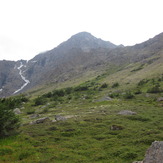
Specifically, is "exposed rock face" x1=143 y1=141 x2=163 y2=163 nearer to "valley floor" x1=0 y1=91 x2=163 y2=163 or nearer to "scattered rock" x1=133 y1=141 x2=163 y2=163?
"scattered rock" x1=133 y1=141 x2=163 y2=163

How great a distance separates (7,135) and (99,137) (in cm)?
947

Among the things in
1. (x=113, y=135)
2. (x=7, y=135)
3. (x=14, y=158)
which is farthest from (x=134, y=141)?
(x=7, y=135)

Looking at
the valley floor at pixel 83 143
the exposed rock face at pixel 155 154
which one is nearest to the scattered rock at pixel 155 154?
the exposed rock face at pixel 155 154

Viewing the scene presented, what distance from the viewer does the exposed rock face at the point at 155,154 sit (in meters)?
9.44

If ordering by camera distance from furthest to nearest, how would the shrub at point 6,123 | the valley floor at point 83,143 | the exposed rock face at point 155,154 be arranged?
the shrub at point 6,123, the valley floor at point 83,143, the exposed rock face at point 155,154

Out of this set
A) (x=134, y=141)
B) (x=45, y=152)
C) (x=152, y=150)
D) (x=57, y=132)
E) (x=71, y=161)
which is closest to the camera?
(x=152, y=150)

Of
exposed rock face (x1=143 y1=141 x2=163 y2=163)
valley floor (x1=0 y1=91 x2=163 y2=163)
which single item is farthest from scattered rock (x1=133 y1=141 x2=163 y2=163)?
valley floor (x1=0 y1=91 x2=163 y2=163)

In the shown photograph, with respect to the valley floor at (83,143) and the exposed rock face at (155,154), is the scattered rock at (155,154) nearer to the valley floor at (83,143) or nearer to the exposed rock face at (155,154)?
Answer: the exposed rock face at (155,154)

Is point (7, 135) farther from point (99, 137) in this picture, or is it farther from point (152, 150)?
point (152, 150)

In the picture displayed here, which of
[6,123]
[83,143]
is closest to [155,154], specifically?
[83,143]

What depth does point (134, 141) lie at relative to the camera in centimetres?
1533

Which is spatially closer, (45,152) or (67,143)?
(45,152)

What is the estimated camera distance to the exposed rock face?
9.44m

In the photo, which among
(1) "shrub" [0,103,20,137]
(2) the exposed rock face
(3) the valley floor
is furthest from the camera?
(1) "shrub" [0,103,20,137]
